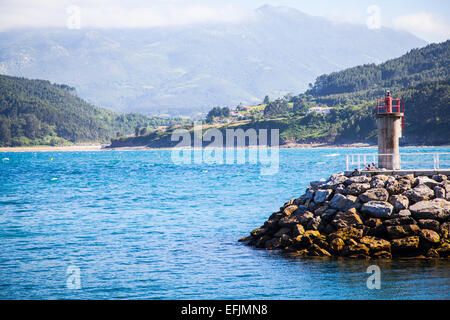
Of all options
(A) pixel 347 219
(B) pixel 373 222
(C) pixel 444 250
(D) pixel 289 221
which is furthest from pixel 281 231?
(C) pixel 444 250

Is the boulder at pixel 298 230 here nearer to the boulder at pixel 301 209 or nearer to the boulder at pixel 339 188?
the boulder at pixel 301 209

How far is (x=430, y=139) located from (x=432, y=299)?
163 meters

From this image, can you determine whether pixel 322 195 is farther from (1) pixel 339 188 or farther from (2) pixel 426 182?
(2) pixel 426 182

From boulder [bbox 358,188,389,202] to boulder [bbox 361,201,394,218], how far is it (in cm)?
32

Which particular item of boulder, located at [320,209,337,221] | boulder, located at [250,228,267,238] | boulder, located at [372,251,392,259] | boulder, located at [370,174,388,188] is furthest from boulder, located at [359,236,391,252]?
boulder, located at [250,228,267,238]

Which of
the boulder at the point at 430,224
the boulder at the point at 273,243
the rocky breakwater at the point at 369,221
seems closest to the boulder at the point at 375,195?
the rocky breakwater at the point at 369,221

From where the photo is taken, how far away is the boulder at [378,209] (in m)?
19.4

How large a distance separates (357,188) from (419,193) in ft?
7.43

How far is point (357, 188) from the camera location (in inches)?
825

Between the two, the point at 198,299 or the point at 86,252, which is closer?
the point at 198,299

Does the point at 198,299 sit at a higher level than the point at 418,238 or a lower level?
lower
